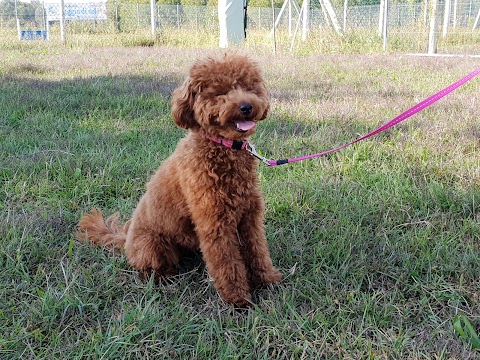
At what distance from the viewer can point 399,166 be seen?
3.66 meters

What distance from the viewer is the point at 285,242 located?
112 inches

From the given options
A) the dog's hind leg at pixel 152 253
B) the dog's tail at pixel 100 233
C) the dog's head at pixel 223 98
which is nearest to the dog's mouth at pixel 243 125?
the dog's head at pixel 223 98

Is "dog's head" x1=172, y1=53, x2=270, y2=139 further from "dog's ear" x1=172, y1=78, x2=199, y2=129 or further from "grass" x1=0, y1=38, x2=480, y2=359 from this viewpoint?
"grass" x1=0, y1=38, x2=480, y2=359

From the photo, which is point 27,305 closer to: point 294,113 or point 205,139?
point 205,139

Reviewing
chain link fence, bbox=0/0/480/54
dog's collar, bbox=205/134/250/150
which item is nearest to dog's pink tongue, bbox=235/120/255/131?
dog's collar, bbox=205/134/250/150

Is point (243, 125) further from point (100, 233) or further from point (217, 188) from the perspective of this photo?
point (100, 233)

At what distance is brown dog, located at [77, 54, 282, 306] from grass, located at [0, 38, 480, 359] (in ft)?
0.51

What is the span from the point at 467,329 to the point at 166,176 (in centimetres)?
159

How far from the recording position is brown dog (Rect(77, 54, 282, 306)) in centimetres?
227

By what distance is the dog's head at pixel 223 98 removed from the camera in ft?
7.22

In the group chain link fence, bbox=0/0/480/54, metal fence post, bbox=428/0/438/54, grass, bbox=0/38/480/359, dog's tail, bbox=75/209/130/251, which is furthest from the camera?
chain link fence, bbox=0/0/480/54

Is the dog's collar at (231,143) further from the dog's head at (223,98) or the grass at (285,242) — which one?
the grass at (285,242)

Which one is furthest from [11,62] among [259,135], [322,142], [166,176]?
[166,176]

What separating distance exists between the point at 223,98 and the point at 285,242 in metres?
1.03
